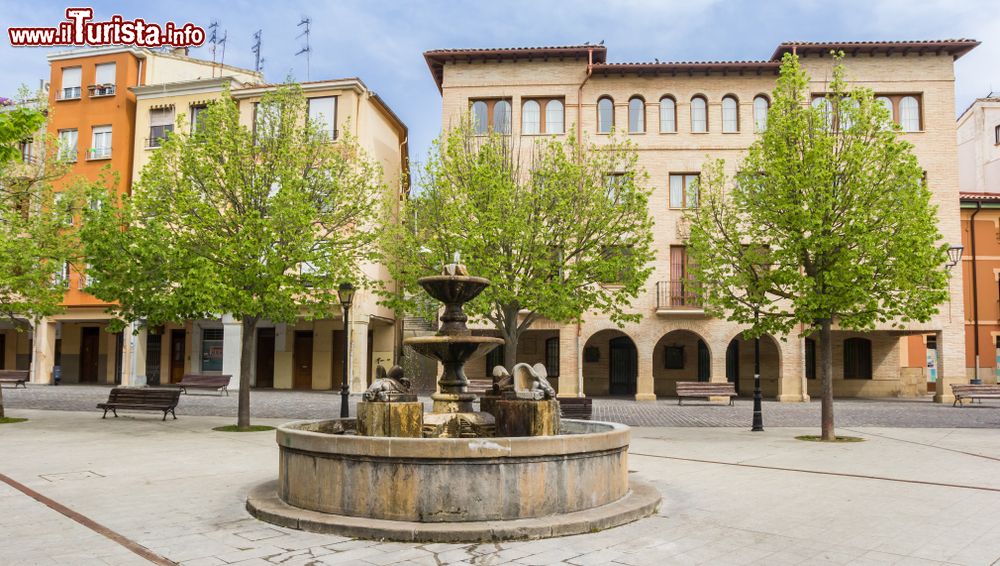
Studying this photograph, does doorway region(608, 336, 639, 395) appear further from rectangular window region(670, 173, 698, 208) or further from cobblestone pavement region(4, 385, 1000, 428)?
rectangular window region(670, 173, 698, 208)

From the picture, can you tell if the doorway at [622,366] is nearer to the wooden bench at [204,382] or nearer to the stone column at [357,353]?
the stone column at [357,353]

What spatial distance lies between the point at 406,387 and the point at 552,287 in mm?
8547

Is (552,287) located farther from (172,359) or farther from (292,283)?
(172,359)

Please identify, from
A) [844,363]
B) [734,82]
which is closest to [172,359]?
[734,82]

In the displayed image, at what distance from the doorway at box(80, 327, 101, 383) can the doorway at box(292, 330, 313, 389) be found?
1059 centimetres

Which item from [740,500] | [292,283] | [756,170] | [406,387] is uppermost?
[756,170]

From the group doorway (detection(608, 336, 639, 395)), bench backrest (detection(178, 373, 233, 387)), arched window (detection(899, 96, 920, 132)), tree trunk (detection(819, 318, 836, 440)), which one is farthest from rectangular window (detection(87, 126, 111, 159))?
arched window (detection(899, 96, 920, 132))

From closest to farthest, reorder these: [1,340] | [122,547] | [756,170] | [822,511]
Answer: [122,547] < [822,511] < [756,170] < [1,340]

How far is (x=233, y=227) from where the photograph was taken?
51.9 ft

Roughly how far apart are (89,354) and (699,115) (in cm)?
2906

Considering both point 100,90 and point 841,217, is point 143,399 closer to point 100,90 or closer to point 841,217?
point 841,217

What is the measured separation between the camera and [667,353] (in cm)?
3047

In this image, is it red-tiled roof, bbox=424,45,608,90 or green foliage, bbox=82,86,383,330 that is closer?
green foliage, bbox=82,86,383,330

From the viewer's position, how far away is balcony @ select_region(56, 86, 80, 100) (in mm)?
33781
